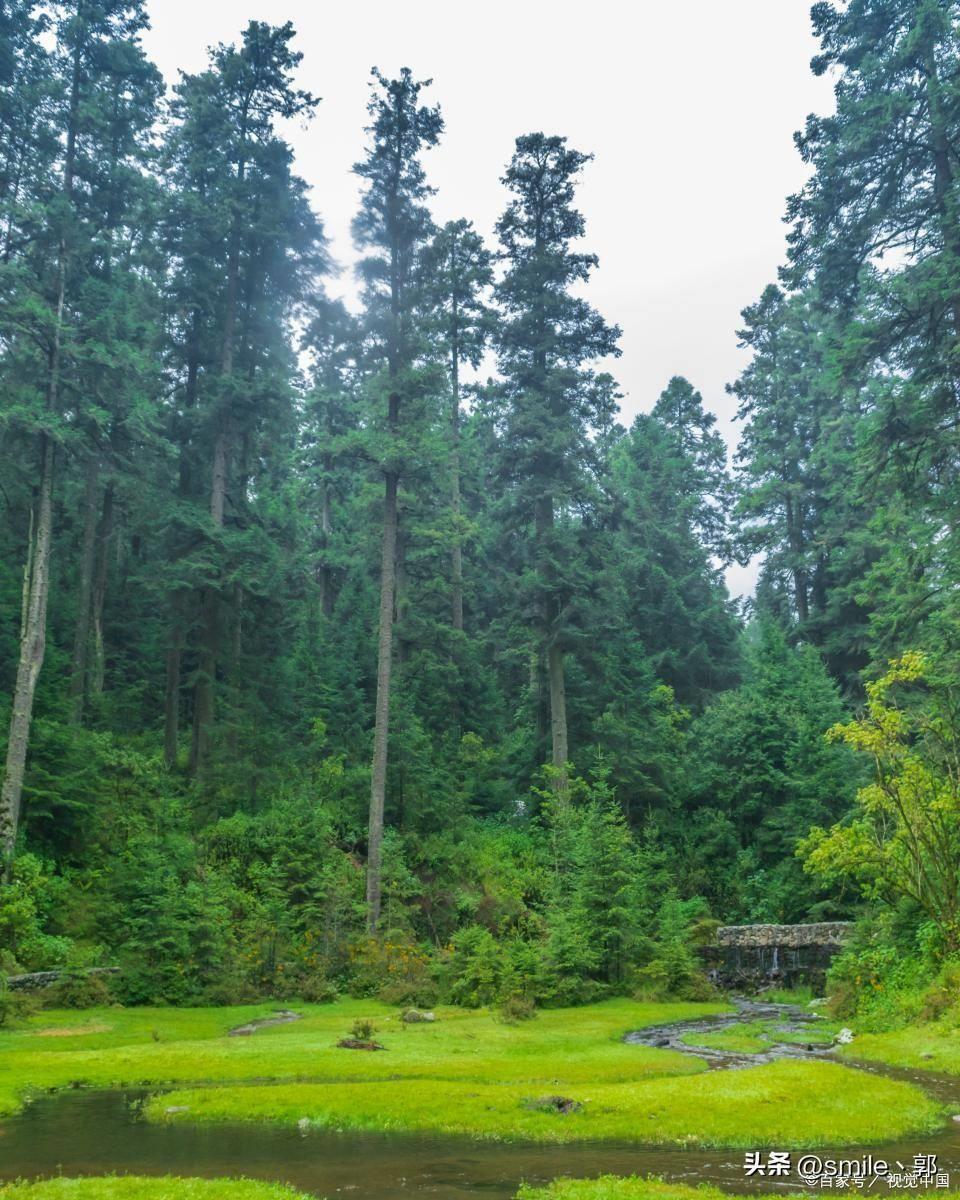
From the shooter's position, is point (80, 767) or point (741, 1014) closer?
point (741, 1014)

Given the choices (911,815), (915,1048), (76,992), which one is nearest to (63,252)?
(76,992)

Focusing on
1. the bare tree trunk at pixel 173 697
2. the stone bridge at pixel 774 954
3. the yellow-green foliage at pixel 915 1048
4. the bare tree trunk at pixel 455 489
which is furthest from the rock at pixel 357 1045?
the bare tree trunk at pixel 455 489

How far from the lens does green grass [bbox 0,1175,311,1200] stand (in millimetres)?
9789

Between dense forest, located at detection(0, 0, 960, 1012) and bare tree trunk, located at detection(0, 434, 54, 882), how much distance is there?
0.16m

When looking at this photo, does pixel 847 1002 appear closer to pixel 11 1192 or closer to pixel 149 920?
pixel 149 920

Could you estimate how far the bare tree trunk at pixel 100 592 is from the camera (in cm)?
4031

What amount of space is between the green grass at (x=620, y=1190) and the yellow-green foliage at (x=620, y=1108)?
272 cm

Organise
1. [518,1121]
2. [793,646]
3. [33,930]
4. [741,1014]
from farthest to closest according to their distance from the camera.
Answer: [793,646] → [741,1014] → [33,930] → [518,1121]

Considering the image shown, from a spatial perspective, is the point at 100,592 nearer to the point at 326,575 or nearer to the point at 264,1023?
the point at 326,575

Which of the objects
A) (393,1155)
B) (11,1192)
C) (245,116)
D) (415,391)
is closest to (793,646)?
(415,391)

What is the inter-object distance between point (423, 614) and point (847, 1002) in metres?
29.9

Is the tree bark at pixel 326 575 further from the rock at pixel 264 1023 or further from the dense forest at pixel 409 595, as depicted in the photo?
the rock at pixel 264 1023

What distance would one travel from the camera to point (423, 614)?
5022 centimetres

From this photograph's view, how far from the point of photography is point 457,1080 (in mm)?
17172
